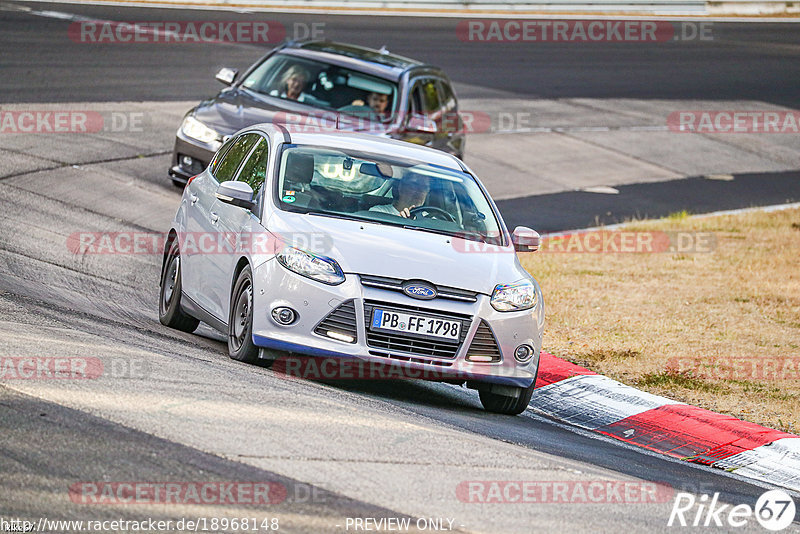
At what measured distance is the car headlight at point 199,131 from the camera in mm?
15102

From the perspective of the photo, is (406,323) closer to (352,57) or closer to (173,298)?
(173,298)

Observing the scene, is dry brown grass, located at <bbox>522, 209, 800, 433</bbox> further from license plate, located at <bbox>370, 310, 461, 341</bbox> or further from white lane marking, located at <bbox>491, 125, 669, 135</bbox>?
white lane marking, located at <bbox>491, 125, 669, 135</bbox>

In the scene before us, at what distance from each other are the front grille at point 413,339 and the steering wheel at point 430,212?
1.24 m

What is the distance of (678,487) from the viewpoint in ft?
23.6

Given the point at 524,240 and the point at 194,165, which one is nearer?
the point at 524,240

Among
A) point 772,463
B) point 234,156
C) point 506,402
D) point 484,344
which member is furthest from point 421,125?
point 772,463

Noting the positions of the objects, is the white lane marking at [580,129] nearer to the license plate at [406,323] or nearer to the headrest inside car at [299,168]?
the headrest inside car at [299,168]

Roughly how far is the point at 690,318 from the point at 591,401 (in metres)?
3.28

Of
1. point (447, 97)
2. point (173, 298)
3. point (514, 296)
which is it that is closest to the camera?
point (514, 296)

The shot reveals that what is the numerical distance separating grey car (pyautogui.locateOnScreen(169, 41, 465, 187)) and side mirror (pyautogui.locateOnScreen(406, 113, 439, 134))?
1 cm

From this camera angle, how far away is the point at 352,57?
16422mm

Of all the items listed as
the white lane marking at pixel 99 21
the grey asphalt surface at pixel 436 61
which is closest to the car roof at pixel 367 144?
the grey asphalt surface at pixel 436 61

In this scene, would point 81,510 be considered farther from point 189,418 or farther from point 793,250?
point 793,250

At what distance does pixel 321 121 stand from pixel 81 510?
10625 mm
